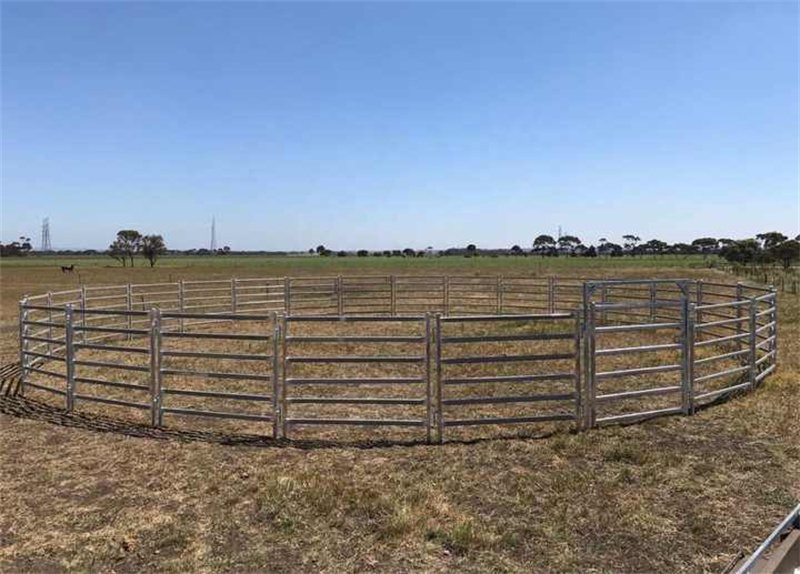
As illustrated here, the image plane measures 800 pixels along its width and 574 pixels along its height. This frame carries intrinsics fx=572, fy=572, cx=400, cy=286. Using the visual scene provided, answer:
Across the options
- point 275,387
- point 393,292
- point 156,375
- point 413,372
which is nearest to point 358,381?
point 275,387

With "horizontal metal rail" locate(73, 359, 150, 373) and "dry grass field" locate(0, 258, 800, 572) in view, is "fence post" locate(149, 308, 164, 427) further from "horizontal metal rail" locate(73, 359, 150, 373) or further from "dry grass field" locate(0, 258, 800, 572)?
"dry grass field" locate(0, 258, 800, 572)

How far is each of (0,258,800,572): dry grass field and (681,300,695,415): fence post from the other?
26 cm

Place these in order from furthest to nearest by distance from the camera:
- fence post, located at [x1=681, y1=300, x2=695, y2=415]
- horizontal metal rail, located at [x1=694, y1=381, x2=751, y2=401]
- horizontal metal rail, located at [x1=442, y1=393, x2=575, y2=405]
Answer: horizontal metal rail, located at [x1=694, y1=381, x2=751, y2=401] → fence post, located at [x1=681, y1=300, x2=695, y2=415] → horizontal metal rail, located at [x1=442, y1=393, x2=575, y2=405]

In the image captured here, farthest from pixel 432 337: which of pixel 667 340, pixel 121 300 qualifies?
pixel 121 300

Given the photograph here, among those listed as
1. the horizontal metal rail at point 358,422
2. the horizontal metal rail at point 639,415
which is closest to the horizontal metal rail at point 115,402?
the horizontal metal rail at point 358,422

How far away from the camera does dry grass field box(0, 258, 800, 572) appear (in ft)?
13.1

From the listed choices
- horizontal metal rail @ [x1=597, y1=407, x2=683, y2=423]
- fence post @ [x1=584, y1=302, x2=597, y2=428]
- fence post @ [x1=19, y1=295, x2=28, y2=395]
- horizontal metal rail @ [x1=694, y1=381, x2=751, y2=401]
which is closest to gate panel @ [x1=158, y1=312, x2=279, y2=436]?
fence post @ [x1=19, y1=295, x2=28, y2=395]

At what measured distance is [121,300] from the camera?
25734mm

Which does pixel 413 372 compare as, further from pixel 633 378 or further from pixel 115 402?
pixel 115 402

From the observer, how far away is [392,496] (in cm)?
486

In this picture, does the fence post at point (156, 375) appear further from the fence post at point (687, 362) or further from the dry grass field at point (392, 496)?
the fence post at point (687, 362)

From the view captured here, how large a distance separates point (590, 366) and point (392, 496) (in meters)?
3.06

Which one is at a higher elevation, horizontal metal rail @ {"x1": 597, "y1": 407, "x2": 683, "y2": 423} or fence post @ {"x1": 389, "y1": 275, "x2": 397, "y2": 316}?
fence post @ {"x1": 389, "y1": 275, "x2": 397, "y2": 316}

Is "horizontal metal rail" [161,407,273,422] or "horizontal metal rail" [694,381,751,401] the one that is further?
"horizontal metal rail" [694,381,751,401]
